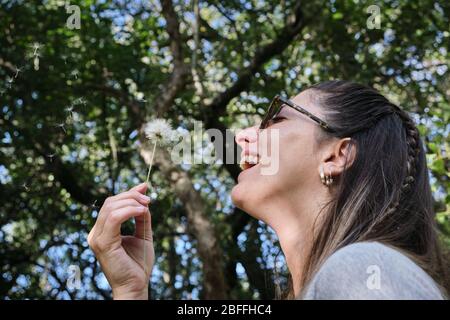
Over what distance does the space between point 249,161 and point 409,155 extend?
48cm

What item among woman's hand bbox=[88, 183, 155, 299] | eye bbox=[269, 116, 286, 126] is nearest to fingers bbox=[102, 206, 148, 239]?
woman's hand bbox=[88, 183, 155, 299]

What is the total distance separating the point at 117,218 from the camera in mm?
1740

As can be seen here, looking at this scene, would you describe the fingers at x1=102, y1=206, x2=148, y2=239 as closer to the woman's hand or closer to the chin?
the woman's hand

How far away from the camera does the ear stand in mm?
1976

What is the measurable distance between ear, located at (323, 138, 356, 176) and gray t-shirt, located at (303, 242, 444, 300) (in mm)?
599

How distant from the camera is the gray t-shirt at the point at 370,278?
126 centimetres

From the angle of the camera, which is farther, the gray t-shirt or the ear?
the ear

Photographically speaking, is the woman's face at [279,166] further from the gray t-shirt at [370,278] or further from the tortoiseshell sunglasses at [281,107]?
the gray t-shirt at [370,278]

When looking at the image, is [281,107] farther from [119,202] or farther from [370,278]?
[370,278]

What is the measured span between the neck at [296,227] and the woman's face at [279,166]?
0.04 ft

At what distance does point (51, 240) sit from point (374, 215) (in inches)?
198

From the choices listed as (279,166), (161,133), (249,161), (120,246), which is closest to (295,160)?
(279,166)
